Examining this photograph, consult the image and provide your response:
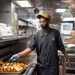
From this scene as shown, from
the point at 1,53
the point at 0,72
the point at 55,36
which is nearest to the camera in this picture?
the point at 0,72

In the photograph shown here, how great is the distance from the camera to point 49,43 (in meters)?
2.99

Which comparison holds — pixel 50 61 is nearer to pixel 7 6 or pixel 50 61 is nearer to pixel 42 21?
pixel 42 21

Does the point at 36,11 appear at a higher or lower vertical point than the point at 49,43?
higher

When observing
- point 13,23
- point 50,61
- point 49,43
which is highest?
point 13,23

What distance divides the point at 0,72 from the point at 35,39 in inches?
40.6

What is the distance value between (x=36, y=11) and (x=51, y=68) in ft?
11.1

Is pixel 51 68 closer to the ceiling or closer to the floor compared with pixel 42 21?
closer to the floor

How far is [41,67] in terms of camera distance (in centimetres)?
306

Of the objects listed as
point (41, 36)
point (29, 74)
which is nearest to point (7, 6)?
point (41, 36)

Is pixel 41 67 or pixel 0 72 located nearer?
pixel 0 72

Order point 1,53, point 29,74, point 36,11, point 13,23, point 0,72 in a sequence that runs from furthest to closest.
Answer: point 36,11, point 13,23, point 1,53, point 29,74, point 0,72

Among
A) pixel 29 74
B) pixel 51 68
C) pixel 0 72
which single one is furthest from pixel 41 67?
pixel 0 72

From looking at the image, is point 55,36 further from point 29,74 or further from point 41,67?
point 29,74

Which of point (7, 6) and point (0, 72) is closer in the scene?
point (0, 72)
